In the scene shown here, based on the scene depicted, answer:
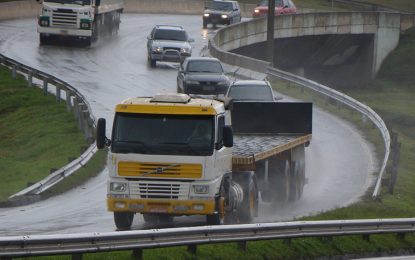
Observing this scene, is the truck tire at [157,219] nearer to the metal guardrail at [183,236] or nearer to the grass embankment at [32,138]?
the metal guardrail at [183,236]

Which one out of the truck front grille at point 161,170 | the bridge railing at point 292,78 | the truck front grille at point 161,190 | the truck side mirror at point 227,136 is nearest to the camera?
the truck front grille at point 161,170

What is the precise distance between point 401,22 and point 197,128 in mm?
56093

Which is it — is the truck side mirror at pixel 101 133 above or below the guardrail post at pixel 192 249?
above

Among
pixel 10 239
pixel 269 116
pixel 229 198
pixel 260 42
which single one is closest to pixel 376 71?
pixel 260 42

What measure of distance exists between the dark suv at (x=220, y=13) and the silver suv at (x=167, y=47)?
2154 centimetres

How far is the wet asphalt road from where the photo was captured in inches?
899

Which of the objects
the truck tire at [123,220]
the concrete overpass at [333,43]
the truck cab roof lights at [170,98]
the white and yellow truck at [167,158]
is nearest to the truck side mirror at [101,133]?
the white and yellow truck at [167,158]

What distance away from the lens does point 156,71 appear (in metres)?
52.2

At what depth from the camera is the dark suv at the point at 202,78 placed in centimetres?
4238

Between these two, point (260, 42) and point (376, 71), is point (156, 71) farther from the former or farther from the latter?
point (376, 71)

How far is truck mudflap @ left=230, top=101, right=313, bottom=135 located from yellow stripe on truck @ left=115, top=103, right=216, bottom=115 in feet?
23.5

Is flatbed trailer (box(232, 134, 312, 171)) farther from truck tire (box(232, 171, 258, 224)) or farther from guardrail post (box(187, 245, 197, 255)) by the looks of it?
guardrail post (box(187, 245, 197, 255))

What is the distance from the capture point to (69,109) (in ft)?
135

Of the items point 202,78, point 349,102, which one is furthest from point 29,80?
point 349,102
